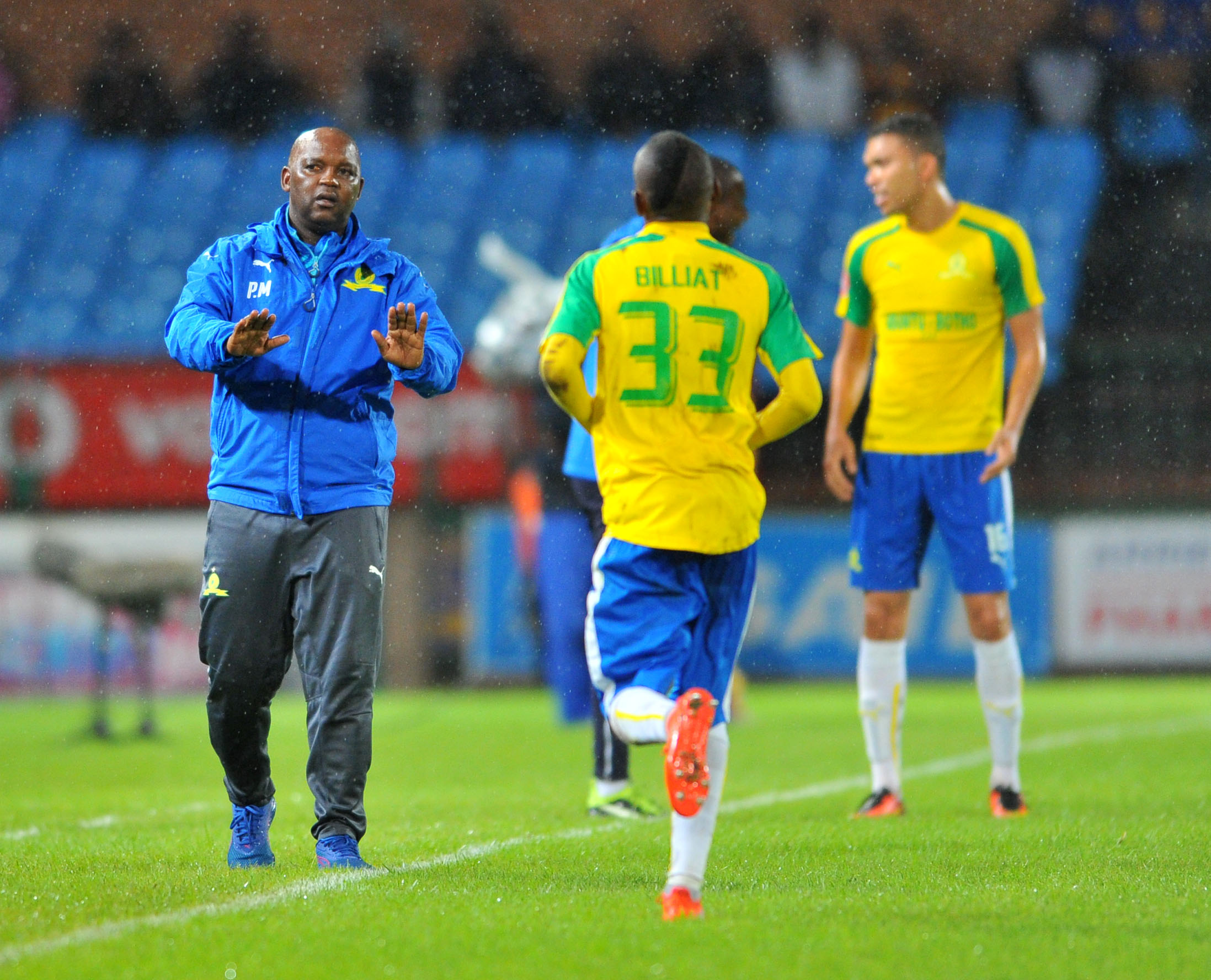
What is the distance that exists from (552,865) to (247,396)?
52.5 inches

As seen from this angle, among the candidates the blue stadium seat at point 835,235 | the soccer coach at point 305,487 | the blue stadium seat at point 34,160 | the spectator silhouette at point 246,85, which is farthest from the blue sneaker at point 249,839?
the blue stadium seat at point 34,160

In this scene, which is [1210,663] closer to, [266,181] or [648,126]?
[648,126]

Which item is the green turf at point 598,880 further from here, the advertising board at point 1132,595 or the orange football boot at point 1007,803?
the advertising board at point 1132,595

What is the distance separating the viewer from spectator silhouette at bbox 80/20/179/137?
61.8 ft

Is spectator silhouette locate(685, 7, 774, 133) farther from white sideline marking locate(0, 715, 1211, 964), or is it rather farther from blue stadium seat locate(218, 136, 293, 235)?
white sideline marking locate(0, 715, 1211, 964)

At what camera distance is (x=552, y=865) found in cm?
418

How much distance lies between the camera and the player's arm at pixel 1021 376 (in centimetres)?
545

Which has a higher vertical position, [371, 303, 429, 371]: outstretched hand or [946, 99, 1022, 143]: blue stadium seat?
[946, 99, 1022, 143]: blue stadium seat

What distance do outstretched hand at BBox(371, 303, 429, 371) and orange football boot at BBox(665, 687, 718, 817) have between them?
1.12m

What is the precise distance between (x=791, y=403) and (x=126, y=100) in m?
17.3

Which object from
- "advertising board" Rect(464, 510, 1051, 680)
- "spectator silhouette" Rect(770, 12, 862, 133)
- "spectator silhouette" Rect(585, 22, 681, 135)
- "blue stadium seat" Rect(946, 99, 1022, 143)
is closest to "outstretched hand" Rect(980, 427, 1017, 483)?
"advertising board" Rect(464, 510, 1051, 680)

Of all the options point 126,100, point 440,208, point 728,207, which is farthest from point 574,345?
point 126,100

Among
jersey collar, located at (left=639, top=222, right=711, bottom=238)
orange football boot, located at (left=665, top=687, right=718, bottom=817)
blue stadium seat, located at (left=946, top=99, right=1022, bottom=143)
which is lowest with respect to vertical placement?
orange football boot, located at (left=665, top=687, right=718, bottom=817)

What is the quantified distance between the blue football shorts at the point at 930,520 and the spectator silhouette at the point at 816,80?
533 inches
